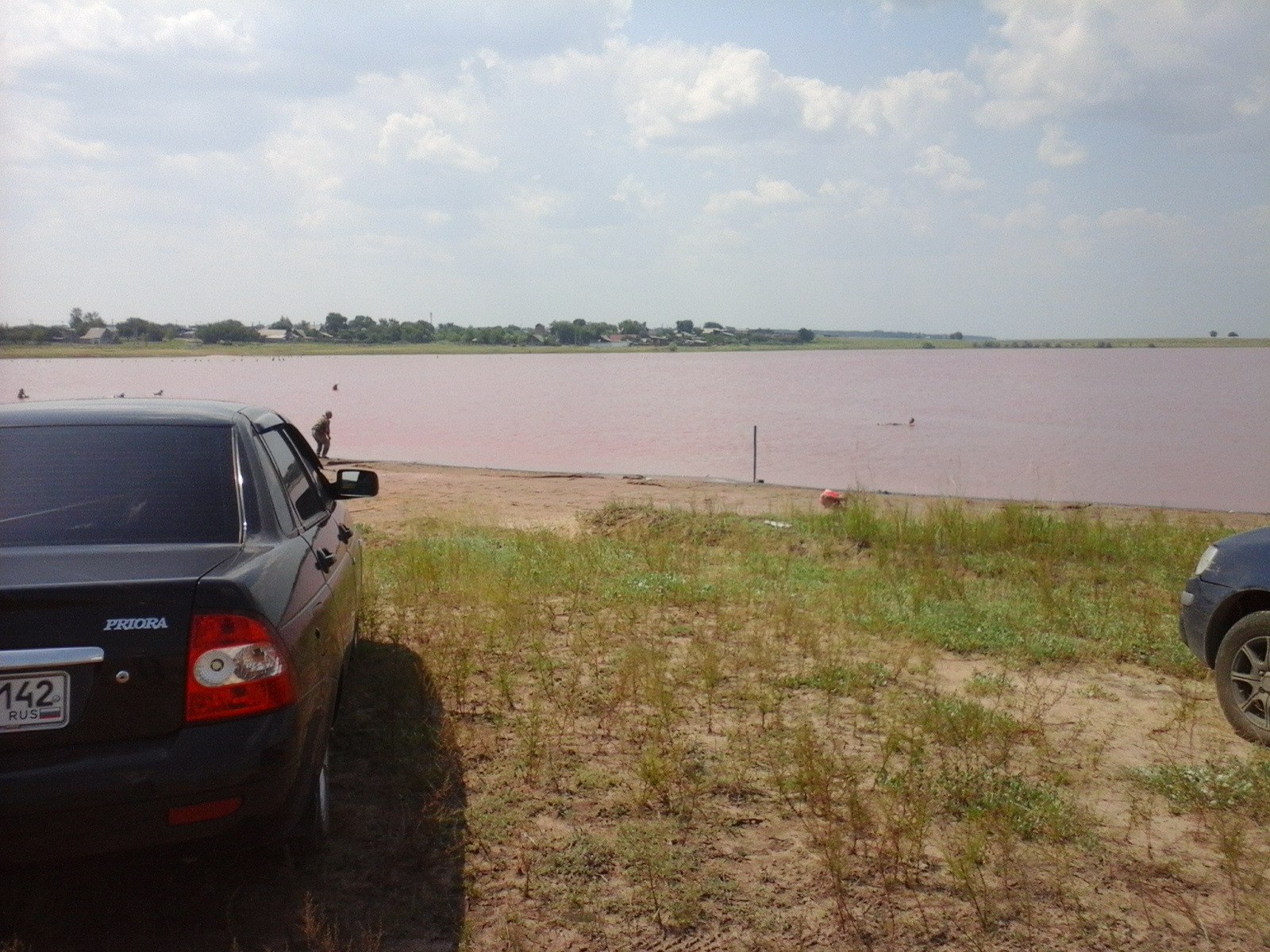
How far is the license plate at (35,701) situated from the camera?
2.98 m

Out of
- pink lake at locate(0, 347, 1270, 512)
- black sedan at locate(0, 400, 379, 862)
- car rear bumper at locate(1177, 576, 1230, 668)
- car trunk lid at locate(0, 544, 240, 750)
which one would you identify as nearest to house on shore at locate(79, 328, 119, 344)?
pink lake at locate(0, 347, 1270, 512)

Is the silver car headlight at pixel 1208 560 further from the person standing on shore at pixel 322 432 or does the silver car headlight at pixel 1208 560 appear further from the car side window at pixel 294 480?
the person standing on shore at pixel 322 432

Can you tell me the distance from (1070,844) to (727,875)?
1393mm

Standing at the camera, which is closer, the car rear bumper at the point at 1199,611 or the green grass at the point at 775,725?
the green grass at the point at 775,725

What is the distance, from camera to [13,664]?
9.71 ft

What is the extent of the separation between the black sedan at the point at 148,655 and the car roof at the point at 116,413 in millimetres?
92

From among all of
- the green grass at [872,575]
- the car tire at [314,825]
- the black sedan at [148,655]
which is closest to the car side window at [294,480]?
the black sedan at [148,655]

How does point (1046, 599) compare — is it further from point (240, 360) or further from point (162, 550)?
point (240, 360)

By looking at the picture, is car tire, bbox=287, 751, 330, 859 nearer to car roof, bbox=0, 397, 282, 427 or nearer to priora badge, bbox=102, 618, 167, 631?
priora badge, bbox=102, 618, 167, 631

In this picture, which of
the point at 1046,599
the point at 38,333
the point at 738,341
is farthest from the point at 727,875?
the point at 738,341

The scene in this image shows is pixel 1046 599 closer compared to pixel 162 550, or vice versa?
pixel 162 550

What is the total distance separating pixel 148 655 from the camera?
3102 millimetres

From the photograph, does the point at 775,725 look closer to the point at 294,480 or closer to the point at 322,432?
the point at 294,480

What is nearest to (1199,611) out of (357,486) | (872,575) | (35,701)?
(872,575)
